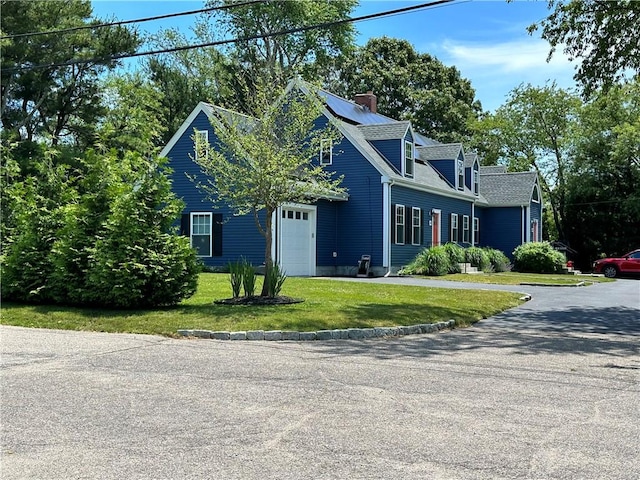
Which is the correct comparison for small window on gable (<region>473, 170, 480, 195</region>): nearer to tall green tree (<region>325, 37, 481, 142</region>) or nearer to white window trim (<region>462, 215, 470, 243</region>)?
white window trim (<region>462, 215, 470, 243</region>)

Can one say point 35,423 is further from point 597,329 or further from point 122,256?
point 597,329

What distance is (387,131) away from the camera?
2811 cm

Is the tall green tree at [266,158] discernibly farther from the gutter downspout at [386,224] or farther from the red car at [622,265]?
the red car at [622,265]

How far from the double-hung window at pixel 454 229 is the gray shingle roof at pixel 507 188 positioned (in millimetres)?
6041

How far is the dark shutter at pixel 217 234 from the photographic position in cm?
2509

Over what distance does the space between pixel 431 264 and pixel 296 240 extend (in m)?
5.90

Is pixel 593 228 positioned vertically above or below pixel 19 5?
below

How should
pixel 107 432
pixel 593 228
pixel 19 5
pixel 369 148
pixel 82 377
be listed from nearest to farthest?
pixel 107 432 → pixel 82 377 → pixel 369 148 → pixel 19 5 → pixel 593 228

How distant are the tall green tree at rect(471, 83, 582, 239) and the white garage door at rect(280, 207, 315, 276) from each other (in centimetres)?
2500

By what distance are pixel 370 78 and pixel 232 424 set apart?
4830cm

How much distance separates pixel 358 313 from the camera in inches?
516

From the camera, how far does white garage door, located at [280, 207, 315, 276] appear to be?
24.4m

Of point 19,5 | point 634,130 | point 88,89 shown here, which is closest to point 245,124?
point 19,5

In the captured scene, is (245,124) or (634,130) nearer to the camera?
(245,124)
